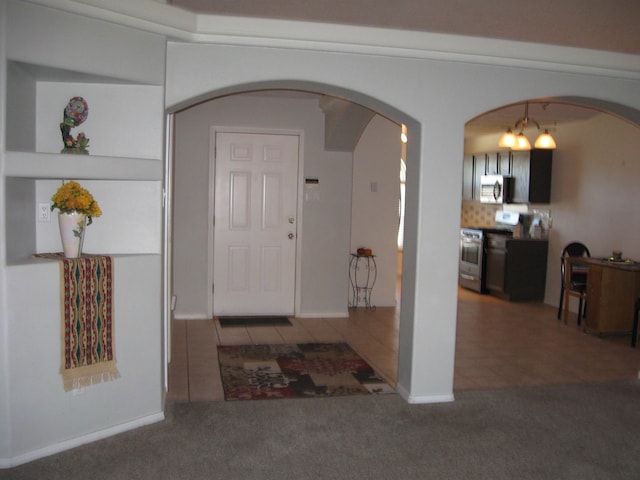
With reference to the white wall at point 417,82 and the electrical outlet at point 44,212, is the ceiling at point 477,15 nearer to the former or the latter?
the white wall at point 417,82

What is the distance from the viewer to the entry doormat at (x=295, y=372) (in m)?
4.11

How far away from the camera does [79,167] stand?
3.09 metres

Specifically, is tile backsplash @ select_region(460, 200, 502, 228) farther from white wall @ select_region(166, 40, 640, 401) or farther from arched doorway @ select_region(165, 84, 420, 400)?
white wall @ select_region(166, 40, 640, 401)

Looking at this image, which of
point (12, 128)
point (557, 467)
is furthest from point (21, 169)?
point (557, 467)

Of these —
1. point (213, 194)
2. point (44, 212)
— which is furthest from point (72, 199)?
point (213, 194)

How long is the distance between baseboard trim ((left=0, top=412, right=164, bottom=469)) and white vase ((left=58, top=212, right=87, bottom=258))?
3.31 ft

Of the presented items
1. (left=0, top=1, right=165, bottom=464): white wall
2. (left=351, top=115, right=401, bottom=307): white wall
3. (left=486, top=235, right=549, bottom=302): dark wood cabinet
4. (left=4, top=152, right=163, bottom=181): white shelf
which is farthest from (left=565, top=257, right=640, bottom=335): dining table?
(left=4, top=152, right=163, bottom=181): white shelf

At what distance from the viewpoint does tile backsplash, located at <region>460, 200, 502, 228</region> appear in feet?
30.5

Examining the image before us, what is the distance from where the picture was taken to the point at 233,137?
635 centimetres

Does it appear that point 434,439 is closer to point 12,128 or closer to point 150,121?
point 150,121

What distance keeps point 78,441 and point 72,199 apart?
133 centimetres

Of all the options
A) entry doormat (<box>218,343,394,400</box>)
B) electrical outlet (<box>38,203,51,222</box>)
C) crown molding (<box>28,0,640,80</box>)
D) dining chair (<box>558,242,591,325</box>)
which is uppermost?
crown molding (<box>28,0,640,80</box>)

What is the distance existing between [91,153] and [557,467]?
10.5 feet

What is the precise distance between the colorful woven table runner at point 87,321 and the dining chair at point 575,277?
5.04m
